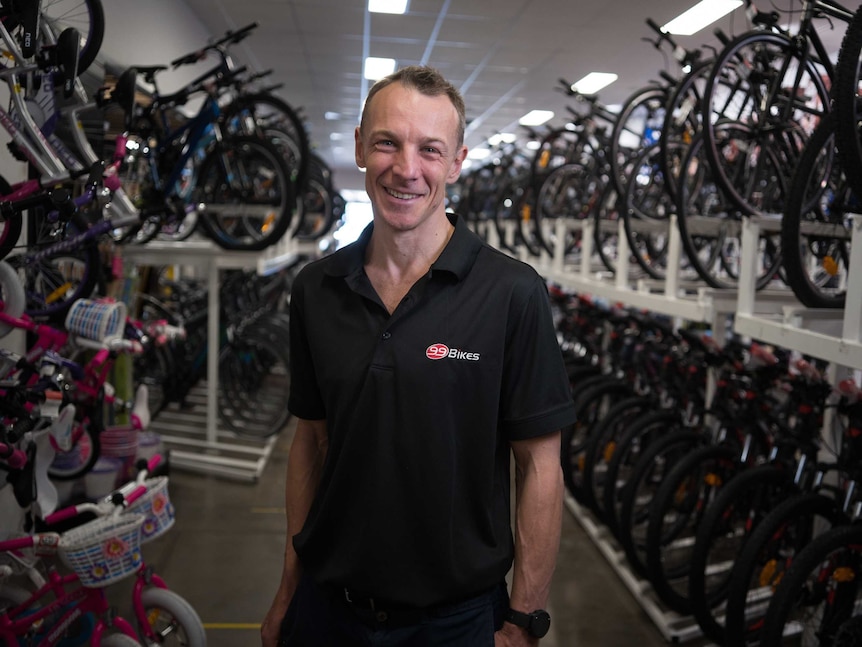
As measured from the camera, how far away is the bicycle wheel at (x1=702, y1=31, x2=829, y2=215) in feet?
10.4

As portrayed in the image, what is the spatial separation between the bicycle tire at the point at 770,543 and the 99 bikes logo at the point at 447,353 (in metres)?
1.75

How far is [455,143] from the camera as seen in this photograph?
139 centimetres

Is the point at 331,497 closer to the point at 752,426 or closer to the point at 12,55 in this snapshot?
the point at 12,55

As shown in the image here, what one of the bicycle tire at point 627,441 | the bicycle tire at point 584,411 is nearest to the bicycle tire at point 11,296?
the bicycle tire at point 627,441

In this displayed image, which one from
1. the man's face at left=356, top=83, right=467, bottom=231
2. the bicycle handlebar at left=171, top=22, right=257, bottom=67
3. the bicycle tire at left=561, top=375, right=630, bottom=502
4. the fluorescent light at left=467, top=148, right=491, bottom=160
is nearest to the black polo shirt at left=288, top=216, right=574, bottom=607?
the man's face at left=356, top=83, right=467, bottom=231

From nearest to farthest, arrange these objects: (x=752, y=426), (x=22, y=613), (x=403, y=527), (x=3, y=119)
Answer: (x=403, y=527)
(x=3, y=119)
(x=22, y=613)
(x=752, y=426)

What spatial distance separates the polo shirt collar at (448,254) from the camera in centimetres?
138

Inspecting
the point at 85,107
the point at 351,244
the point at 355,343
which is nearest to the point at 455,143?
the point at 351,244

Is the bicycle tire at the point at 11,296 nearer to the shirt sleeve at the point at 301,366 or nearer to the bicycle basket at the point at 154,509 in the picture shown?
the bicycle basket at the point at 154,509

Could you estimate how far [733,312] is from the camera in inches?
139

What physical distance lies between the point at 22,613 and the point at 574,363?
4.05 m

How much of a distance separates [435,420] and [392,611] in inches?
13.6

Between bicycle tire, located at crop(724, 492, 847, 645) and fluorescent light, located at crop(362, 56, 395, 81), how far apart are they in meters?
5.56

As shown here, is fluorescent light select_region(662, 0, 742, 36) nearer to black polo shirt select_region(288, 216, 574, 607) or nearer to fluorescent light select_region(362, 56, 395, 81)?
fluorescent light select_region(362, 56, 395, 81)
